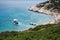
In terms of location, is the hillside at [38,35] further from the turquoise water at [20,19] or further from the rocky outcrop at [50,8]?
the rocky outcrop at [50,8]

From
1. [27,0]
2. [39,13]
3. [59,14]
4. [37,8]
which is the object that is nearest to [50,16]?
[59,14]

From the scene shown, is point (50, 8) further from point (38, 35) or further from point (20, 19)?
point (38, 35)

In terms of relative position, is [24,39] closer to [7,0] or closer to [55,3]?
[55,3]

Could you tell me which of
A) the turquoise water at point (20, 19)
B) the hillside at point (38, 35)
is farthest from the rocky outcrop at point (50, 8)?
the hillside at point (38, 35)

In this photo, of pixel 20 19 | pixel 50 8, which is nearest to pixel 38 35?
pixel 20 19

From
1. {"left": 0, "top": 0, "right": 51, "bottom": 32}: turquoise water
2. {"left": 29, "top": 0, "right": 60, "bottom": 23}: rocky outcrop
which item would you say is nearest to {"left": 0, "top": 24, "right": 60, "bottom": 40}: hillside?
{"left": 0, "top": 0, "right": 51, "bottom": 32}: turquoise water

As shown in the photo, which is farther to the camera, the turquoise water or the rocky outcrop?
the rocky outcrop

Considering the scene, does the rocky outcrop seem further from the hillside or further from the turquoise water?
the hillside

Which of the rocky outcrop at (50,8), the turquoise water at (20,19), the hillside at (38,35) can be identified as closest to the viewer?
the hillside at (38,35)

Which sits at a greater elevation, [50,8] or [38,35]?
[38,35]

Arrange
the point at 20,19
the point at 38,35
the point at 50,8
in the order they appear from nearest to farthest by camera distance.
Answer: the point at 38,35 < the point at 20,19 < the point at 50,8

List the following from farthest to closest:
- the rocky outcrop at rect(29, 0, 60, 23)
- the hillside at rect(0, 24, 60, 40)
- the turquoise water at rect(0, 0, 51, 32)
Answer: the rocky outcrop at rect(29, 0, 60, 23) < the turquoise water at rect(0, 0, 51, 32) < the hillside at rect(0, 24, 60, 40)

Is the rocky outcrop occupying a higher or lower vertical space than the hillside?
lower
